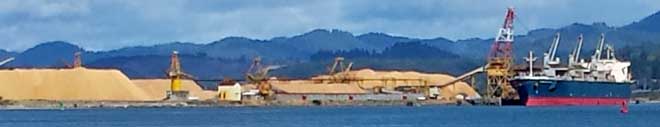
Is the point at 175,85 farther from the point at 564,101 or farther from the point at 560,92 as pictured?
the point at 560,92

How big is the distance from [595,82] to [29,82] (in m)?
54.8

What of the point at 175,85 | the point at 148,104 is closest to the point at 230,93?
the point at 175,85

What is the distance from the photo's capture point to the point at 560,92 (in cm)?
14012

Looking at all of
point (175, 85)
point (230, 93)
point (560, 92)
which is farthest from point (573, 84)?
point (175, 85)

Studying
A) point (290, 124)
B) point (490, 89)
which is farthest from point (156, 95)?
point (290, 124)

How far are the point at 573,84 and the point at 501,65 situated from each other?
13.0m

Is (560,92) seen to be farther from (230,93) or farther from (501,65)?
(230,93)

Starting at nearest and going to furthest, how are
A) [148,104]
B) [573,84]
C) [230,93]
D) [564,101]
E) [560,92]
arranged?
[560,92]
[573,84]
[564,101]
[148,104]
[230,93]

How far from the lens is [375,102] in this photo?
6294 inches

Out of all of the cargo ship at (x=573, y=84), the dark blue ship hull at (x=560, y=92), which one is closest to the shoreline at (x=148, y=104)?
the cargo ship at (x=573, y=84)

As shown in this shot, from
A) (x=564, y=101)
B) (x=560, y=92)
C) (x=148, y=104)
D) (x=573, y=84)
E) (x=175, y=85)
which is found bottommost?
(x=564, y=101)

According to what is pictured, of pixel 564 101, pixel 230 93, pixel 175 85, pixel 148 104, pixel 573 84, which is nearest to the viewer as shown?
pixel 573 84

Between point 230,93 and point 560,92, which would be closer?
point 560,92

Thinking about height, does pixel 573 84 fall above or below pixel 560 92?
above
